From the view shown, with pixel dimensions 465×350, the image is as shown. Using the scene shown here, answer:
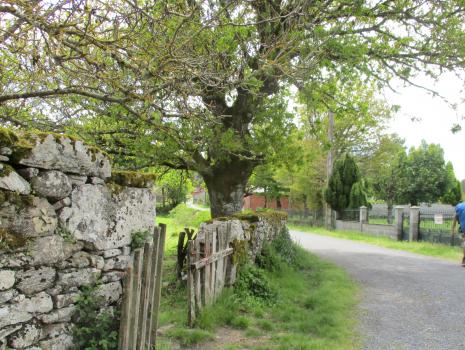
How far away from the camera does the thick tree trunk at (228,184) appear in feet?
36.6

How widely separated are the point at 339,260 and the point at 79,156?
1101cm

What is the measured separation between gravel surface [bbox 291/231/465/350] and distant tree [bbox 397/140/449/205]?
58.8ft

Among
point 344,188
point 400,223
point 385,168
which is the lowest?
point 400,223

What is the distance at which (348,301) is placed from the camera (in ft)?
25.1

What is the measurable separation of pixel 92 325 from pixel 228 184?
7566 millimetres

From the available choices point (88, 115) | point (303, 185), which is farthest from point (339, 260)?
point (303, 185)

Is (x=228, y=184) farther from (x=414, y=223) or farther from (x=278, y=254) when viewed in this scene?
(x=414, y=223)

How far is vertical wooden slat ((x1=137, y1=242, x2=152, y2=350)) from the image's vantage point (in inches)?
168

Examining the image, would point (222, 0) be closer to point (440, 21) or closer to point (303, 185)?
point (440, 21)

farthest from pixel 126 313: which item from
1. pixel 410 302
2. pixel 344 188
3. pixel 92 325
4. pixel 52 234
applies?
pixel 344 188

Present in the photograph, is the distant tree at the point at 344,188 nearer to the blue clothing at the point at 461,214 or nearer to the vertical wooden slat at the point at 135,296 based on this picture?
the blue clothing at the point at 461,214

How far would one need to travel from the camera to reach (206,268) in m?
6.16

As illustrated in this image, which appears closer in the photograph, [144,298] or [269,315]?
[144,298]

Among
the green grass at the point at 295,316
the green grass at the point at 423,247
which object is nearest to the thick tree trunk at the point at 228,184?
the green grass at the point at 295,316
